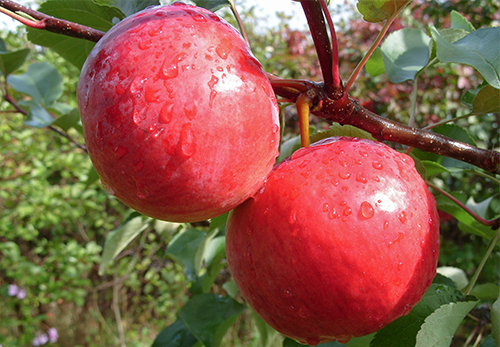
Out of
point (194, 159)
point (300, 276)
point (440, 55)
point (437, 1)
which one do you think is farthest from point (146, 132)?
point (437, 1)

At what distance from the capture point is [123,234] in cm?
111

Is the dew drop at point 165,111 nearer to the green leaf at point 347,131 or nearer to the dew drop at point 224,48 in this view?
the dew drop at point 224,48

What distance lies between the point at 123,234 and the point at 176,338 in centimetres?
33

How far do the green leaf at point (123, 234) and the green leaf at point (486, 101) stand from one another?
0.83 m

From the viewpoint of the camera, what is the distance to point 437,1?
9.00ft

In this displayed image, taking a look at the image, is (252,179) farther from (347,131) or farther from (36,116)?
(36,116)

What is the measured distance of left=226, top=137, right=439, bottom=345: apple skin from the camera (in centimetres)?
46

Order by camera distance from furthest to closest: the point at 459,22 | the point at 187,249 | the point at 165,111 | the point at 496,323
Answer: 1. the point at 187,249
2. the point at 459,22
3. the point at 496,323
4. the point at 165,111

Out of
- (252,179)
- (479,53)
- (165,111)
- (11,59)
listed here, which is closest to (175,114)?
(165,111)

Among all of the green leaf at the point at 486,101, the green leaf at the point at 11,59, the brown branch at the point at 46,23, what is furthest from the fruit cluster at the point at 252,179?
the green leaf at the point at 11,59

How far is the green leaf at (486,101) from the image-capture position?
2.29 ft

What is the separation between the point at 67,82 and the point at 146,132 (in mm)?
3115

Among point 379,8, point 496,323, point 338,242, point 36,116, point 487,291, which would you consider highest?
point 379,8

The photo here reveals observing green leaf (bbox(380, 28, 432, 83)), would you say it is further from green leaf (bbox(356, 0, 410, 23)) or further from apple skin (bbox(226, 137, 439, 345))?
apple skin (bbox(226, 137, 439, 345))
